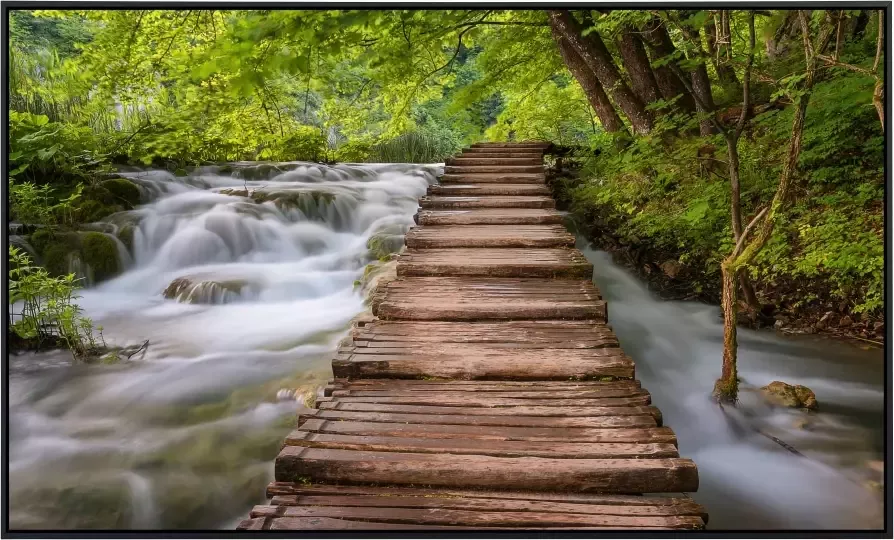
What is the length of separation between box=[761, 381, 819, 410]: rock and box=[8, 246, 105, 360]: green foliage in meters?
5.60

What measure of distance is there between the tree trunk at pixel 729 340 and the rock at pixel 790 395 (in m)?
0.26

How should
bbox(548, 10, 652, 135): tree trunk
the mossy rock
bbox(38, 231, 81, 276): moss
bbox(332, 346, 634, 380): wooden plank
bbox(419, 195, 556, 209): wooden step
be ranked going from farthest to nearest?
the mossy rock, bbox(38, 231, 81, 276): moss, bbox(548, 10, 652, 135): tree trunk, bbox(419, 195, 556, 209): wooden step, bbox(332, 346, 634, 380): wooden plank

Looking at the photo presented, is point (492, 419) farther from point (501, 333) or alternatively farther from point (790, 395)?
point (790, 395)

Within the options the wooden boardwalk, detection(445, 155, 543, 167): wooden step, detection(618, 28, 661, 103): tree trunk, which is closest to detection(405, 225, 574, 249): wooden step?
the wooden boardwalk

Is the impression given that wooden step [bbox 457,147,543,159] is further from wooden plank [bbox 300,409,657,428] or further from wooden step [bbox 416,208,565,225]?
wooden plank [bbox 300,409,657,428]

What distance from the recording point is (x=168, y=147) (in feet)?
22.9

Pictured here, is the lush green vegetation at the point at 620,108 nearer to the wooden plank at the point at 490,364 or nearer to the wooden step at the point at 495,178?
the wooden step at the point at 495,178

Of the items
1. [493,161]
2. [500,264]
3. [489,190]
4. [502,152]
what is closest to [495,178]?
[489,190]

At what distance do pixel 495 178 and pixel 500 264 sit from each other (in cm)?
301

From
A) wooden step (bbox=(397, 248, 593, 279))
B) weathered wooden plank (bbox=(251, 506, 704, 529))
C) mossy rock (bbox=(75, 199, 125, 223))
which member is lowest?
weathered wooden plank (bbox=(251, 506, 704, 529))

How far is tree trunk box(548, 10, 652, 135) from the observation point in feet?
18.2

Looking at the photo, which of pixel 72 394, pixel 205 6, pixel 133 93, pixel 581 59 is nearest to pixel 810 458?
pixel 205 6

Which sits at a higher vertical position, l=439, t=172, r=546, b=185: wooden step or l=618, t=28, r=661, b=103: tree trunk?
l=618, t=28, r=661, b=103: tree trunk

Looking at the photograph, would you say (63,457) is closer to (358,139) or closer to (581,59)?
(581,59)
